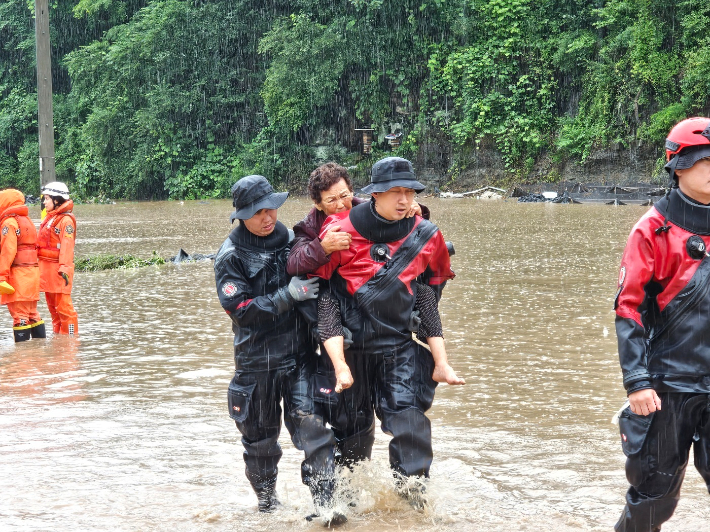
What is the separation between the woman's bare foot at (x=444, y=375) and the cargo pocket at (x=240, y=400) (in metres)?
0.88

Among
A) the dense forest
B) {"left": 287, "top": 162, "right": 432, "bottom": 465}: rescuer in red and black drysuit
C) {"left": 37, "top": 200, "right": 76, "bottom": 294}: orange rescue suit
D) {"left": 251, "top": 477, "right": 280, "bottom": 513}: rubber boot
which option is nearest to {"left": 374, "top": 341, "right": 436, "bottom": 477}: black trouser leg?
{"left": 287, "top": 162, "right": 432, "bottom": 465}: rescuer in red and black drysuit

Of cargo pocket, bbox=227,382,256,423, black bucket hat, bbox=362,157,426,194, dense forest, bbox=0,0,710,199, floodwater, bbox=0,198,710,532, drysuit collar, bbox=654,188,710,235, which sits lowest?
floodwater, bbox=0,198,710,532

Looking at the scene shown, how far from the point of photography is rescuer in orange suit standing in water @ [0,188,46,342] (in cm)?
930

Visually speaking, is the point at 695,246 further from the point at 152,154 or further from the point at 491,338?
the point at 152,154

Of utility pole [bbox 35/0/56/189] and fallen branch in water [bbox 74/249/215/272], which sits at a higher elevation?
utility pole [bbox 35/0/56/189]

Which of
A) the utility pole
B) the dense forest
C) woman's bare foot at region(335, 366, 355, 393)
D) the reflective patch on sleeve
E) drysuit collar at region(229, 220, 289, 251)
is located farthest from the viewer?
the dense forest

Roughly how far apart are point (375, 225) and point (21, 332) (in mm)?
6350

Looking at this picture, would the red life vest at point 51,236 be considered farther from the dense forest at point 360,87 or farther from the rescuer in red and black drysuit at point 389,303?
the dense forest at point 360,87

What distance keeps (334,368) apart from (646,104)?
30196 millimetres

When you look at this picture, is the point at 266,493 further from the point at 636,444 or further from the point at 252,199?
the point at 636,444

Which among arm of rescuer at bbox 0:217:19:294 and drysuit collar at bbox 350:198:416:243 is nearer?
drysuit collar at bbox 350:198:416:243

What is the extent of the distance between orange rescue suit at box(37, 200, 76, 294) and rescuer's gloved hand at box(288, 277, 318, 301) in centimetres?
605

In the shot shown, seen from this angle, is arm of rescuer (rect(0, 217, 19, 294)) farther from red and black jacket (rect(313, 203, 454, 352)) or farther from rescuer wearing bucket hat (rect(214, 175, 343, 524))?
red and black jacket (rect(313, 203, 454, 352))

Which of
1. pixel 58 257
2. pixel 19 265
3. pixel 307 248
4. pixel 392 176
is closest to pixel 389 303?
pixel 307 248
